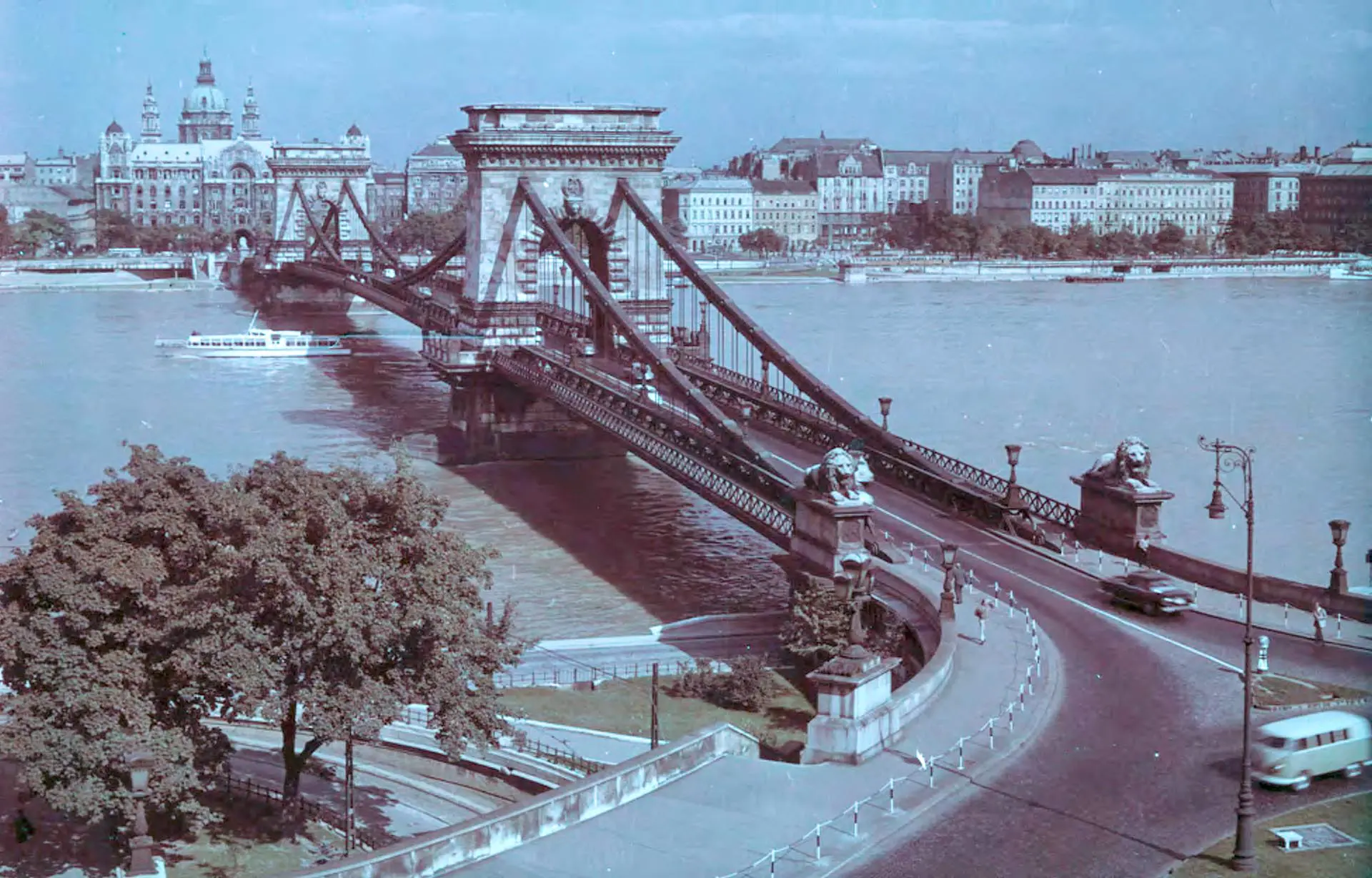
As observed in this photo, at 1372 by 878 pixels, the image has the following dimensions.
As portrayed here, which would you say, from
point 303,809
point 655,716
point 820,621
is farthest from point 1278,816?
point 303,809

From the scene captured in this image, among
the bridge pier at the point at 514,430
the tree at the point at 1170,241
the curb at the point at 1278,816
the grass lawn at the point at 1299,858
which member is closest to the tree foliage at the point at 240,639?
the curb at the point at 1278,816

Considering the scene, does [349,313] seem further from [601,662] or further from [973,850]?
[973,850]

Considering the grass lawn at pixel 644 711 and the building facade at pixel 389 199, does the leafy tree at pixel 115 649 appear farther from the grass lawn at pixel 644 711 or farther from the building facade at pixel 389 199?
the building facade at pixel 389 199

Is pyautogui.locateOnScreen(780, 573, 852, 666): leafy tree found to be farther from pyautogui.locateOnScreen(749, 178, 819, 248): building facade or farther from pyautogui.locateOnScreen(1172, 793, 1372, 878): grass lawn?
pyautogui.locateOnScreen(749, 178, 819, 248): building facade

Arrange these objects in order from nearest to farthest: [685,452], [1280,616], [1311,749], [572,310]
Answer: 1. [1311,749]
2. [1280,616]
3. [685,452]
4. [572,310]

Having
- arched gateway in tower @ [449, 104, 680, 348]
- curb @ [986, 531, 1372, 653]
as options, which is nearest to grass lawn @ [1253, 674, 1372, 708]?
curb @ [986, 531, 1372, 653]

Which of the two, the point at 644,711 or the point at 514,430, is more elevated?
the point at 514,430

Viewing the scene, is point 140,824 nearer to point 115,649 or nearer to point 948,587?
point 115,649
